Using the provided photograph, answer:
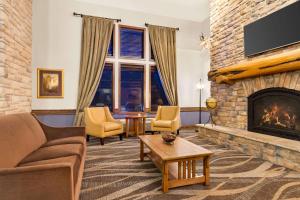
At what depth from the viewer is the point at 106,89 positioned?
5.85m

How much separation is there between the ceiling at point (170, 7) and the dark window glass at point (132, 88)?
186 centimetres

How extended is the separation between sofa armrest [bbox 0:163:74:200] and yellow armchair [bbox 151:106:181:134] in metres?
3.75

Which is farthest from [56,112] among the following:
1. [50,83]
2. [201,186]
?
[201,186]

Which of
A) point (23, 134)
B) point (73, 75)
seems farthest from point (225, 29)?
point (23, 134)

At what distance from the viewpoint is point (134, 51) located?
6141 mm

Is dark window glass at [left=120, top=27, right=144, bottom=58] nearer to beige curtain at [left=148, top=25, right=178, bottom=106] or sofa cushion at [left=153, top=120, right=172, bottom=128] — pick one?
beige curtain at [left=148, top=25, right=178, bottom=106]

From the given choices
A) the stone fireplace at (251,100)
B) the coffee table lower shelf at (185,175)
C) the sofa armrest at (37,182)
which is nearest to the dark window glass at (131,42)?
the stone fireplace at (251,100)

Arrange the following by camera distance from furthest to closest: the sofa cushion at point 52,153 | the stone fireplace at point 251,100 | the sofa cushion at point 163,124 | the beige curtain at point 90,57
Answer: the beige curtain at point 90,57, the sofa cushion at point 163,124, the stone fireplace at point 251,100, the sofa cushion at point 52,153

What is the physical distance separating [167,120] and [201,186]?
3.07 meters

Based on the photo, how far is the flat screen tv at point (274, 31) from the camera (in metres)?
3.07

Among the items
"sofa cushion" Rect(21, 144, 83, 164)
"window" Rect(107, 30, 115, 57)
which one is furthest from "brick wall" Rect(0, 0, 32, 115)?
"window" Rect(107, 30, 115, 57)

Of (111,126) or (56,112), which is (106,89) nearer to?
(56,112)

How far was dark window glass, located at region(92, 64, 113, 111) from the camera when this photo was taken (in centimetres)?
577

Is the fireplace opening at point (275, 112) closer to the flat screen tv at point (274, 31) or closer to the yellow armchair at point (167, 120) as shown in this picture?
the flat screen tv at point (274, 31)
